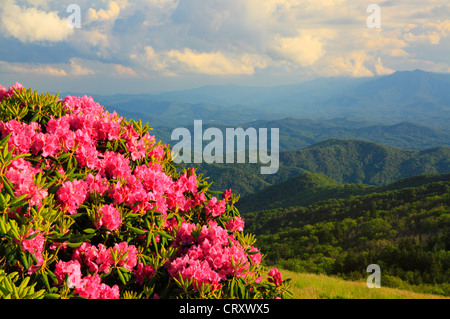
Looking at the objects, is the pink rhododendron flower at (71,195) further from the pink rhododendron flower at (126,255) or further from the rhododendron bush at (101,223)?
the pink rhododendron flower at (126,255)

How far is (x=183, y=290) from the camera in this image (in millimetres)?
3258

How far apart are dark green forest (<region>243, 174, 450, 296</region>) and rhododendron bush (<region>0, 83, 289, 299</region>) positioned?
64.6 feet

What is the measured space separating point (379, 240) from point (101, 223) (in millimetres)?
49001

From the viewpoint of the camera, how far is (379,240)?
45.4m

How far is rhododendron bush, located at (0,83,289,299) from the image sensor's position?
9.84ft

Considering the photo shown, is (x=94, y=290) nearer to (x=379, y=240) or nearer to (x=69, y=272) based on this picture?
(x=69, y=272)

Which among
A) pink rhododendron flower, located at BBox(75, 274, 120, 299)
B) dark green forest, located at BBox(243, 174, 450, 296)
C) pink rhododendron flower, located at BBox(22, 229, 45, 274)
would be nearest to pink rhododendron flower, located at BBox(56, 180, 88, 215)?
pink rhododendron flower, located at BBox(22, 229, 45, 274)

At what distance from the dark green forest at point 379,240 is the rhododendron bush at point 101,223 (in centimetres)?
1968

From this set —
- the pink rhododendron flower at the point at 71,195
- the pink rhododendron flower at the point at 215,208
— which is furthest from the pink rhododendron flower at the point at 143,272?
the pink rhododendron flower at the point at 215,208

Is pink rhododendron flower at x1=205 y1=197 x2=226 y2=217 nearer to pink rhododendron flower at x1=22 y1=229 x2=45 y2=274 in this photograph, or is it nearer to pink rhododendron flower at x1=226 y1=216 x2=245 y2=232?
pink rhododendron flower at x1=226 y1=216 x2=245 y2=232

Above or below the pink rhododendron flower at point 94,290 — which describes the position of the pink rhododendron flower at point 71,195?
above

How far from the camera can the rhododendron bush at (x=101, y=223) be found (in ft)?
9.84
